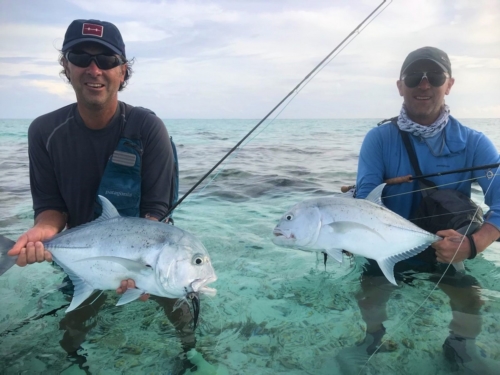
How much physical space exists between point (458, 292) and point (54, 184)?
12.0ft

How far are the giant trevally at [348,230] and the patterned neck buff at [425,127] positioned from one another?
3.58ft

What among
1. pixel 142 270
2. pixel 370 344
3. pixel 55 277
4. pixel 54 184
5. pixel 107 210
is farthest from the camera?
pixel 55 277

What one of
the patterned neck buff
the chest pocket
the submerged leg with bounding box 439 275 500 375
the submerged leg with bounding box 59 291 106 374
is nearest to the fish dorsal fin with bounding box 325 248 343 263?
the submerged leg with bounding box 439 275 500 375

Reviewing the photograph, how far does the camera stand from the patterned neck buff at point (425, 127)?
145 inches

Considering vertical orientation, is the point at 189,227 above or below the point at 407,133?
below

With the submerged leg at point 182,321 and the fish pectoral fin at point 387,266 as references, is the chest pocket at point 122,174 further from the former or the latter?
the fish pectoral fin at point 387,266

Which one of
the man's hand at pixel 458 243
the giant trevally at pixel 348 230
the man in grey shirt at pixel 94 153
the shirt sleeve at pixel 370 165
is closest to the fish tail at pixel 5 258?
the man in grey shirt at pixel 94 153

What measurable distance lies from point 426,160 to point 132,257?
277cm

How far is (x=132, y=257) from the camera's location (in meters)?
2.50

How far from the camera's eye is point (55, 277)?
462 cm

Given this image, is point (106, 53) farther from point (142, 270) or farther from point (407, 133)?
point (407, 133)

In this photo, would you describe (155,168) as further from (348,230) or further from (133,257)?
(348,230)

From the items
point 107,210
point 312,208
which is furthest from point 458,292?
point 107,210

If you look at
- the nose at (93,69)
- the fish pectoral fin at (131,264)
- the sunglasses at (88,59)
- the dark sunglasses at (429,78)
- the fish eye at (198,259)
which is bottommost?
the fish pectoral fin at (131,264)
